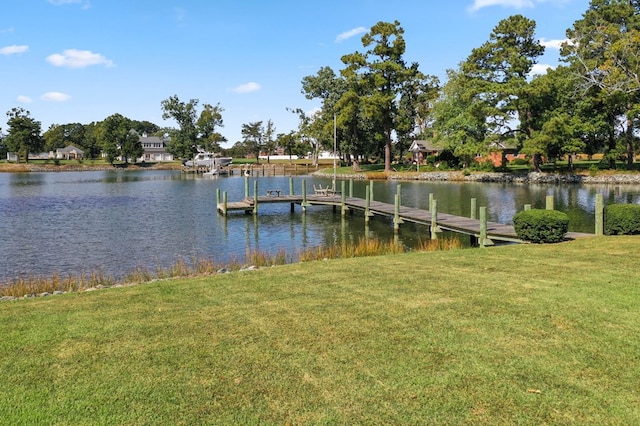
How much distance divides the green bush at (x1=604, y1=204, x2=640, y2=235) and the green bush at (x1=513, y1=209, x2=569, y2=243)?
5.29ft

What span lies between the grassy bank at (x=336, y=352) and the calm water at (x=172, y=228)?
10.8 meters

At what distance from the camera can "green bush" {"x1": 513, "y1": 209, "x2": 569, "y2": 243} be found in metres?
16.9

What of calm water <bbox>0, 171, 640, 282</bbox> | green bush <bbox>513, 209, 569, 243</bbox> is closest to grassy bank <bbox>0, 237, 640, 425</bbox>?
green bush <bbox>513, 209, 569, 243</bbox>

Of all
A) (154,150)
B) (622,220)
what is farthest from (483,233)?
(154,150)

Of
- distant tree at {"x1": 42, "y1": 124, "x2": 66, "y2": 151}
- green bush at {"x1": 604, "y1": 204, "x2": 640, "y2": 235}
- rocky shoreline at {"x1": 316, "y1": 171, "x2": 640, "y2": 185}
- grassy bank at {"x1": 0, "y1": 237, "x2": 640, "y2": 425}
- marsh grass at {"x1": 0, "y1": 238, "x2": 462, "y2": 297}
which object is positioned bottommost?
marsh grass at {"x1": 0, "y1": 238, "x2": 462, "y2": 297}

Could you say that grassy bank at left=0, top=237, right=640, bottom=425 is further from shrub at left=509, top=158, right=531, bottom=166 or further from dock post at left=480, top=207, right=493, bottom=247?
shrub at left=509, top=158, right=531, bottom=166

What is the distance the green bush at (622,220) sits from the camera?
55.7 ft

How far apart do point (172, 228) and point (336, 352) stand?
2429 cm

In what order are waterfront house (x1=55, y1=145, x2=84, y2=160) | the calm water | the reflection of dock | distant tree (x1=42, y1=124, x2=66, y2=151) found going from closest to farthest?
1. the reflection of dock
2. the calm water
3. waterfront house (x1=55, y1=145, x2=84, y2=160)
4. distant tree (x1=42, y1=124, x2=66, y2=151)

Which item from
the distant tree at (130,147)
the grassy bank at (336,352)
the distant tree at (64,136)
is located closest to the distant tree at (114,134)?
the distant tree at (130,147)

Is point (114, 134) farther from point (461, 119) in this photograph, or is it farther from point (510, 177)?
point (510, 177)

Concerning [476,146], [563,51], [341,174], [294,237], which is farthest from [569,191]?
[341,174]

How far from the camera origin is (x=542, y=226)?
17156 mm

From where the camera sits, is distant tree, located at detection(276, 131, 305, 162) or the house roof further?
the house roof
